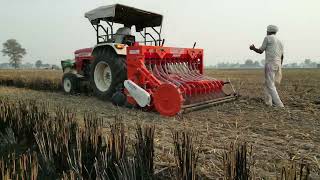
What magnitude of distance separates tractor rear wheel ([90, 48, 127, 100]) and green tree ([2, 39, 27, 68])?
323 feet

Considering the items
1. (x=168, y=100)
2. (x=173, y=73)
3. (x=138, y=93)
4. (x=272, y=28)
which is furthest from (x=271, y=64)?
(x=138, y=93)

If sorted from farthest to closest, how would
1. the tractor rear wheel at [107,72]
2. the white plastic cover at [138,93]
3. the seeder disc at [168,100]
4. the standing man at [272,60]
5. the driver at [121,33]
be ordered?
the driver at [121,33] → the tractor rear wheel at [107,72] → the standing man at [272,60] → the white plastic cover at [138,93] → the seeder disc at [168,100]

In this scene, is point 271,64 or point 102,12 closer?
point 271,64

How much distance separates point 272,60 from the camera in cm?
729

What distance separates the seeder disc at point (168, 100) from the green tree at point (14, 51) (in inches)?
3991

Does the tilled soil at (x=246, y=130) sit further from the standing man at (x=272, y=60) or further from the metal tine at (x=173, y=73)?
the metal tine at (x=173, y=73)

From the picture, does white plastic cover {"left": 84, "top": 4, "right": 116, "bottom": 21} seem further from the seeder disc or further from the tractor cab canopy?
the seeder disc

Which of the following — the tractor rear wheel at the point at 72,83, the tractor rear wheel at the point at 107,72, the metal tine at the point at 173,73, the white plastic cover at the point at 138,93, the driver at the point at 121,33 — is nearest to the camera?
the white plastic cover at the point at 138,93

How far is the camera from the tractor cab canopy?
27.4ft

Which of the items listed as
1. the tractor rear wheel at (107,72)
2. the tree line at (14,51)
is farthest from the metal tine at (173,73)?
the tree line at (14,51)

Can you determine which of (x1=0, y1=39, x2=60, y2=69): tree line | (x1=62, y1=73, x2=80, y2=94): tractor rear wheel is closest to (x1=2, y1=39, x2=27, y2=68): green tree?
(x1=0, y1=39, x2=60, y2=69): tree line

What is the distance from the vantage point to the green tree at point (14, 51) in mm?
98312

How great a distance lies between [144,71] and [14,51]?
10455 centimetres

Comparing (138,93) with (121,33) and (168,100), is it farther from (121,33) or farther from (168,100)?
(121,33)
